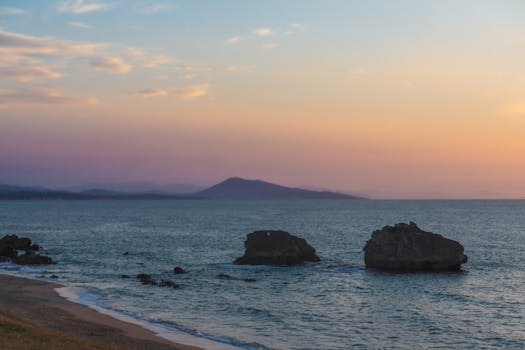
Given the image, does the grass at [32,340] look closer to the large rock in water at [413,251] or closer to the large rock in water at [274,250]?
the large rock in water at [413,251]

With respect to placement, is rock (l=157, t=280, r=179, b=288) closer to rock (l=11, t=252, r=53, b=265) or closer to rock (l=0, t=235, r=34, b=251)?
rock (l=11, t=252, r=53, b=265)

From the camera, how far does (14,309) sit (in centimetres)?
4088

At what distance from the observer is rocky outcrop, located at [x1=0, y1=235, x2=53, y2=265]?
7400 centimetres

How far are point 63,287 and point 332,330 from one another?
2803 centimetres

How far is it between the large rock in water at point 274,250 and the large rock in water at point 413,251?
392 inches

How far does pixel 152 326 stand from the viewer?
1490 inches

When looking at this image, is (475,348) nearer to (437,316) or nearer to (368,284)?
(437,316)

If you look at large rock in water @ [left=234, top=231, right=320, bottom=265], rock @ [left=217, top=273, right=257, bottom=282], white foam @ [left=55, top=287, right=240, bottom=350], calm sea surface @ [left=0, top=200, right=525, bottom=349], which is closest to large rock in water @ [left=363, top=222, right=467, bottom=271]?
calm sea surface @ [left=0, top=200, right=525, bottom=349]

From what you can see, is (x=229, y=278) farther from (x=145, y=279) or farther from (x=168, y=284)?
(x=145, y=279)

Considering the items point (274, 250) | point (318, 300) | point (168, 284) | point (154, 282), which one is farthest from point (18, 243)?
point (318, 300)

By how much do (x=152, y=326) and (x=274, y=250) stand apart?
33.9 metres

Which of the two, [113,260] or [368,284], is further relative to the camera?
[113,260]

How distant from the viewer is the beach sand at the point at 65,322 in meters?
30.7

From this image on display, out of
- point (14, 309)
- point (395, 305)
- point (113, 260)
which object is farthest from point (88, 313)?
point (113, 260)
